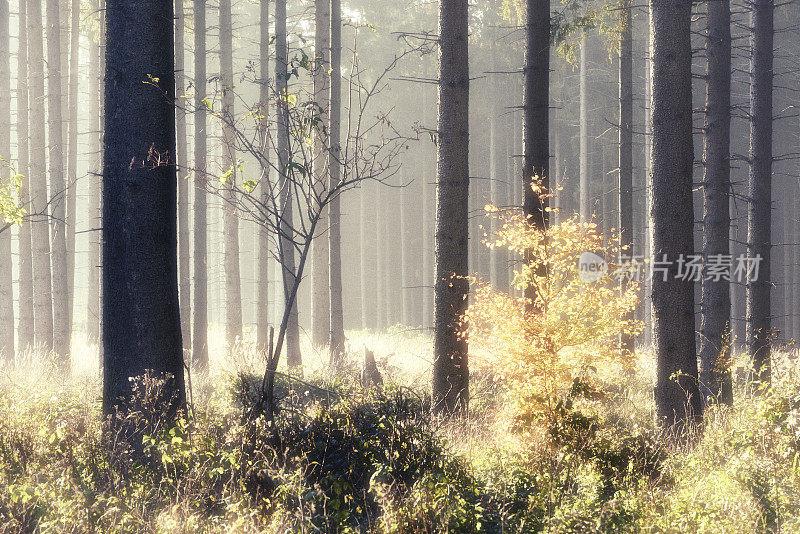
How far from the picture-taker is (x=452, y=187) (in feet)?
25.8

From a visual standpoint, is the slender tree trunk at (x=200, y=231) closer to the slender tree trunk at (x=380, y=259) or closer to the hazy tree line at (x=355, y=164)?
the hazy tree line at (x=355, y=164)

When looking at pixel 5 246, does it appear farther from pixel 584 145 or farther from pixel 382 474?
pixel 584 145

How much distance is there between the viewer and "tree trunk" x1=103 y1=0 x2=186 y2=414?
18.0 ft

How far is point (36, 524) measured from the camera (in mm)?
4172

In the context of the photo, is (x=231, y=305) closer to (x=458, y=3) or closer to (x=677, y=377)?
(x=458, y=3)

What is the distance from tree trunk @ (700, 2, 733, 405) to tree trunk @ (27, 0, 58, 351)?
12354mm

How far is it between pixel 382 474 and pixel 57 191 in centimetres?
1035

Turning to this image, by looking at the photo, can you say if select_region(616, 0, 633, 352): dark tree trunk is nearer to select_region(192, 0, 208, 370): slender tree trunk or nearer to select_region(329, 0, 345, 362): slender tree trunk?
select_region(329, 0, 345, 362): slender tree trunk

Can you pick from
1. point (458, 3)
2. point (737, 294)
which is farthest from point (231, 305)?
point (737, 294)

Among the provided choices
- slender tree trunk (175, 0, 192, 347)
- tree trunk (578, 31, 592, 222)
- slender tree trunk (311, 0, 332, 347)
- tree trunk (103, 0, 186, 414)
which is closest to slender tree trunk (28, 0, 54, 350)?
slender tree trunk (175, 0, 192, 347)

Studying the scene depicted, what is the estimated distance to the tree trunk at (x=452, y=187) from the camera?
785 cm

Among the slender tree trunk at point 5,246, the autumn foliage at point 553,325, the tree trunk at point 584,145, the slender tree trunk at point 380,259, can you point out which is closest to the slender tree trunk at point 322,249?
the slender tree trunk at point 5,246

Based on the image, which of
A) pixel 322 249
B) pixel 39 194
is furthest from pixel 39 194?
pixel 322 249

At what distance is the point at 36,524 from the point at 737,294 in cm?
2205
